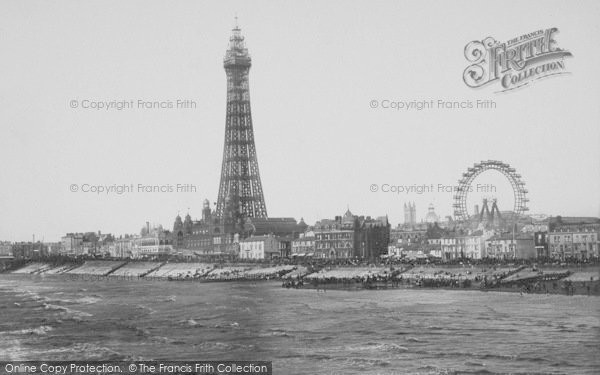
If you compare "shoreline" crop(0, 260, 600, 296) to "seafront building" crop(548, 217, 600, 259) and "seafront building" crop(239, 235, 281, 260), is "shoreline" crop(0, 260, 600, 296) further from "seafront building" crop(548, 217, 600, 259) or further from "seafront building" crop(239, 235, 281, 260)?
"seafront building" crop(548, 217, 600, 259)

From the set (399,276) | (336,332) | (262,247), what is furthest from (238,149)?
(336,332)

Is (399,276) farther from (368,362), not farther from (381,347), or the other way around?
(368,362)

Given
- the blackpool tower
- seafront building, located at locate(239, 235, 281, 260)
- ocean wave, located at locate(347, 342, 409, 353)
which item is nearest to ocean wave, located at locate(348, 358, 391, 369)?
ocean wave, located at locate(347, 342, 409, 353)

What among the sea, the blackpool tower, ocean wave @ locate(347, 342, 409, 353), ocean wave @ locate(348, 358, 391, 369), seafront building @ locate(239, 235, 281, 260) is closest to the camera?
ocean wave @ locate(348, 358, 391, 369)

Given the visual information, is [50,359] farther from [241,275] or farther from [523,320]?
[241,275]

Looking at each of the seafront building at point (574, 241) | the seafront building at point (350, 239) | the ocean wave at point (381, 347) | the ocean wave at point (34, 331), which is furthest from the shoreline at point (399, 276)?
the ocean wave at point (34, 331)

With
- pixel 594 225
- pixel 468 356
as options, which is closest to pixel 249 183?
pixel 594 225
